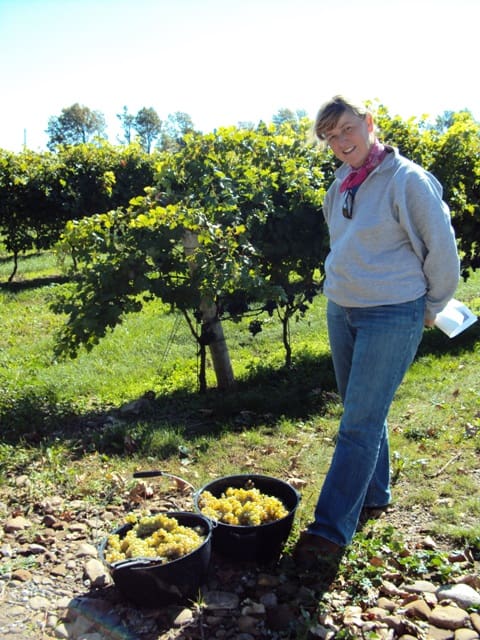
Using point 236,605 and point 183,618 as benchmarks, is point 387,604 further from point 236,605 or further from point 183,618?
point 183,618

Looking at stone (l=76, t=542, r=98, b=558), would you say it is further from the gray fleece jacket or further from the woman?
the gray fleece jacket

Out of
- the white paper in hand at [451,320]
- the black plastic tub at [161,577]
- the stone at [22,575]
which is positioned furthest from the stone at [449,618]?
the stone at [22,575]

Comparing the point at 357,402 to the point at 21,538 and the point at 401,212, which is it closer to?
the point at 401,212

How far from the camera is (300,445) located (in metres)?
4.39

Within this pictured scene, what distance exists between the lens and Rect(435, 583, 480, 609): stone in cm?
260

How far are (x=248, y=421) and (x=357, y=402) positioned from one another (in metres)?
2.19

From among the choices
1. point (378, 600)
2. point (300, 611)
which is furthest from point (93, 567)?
point (378, 600)

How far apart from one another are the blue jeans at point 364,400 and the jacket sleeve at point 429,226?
177mm

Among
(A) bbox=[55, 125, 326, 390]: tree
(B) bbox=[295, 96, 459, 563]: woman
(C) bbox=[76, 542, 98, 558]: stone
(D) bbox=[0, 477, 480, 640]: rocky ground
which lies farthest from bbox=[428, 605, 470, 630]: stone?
(A) bbox=[55, 125, 326, 390]: tree

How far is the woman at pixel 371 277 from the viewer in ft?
8.56

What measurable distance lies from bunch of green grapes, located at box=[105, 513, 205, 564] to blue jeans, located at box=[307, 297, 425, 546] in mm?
592

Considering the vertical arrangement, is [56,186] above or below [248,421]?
above

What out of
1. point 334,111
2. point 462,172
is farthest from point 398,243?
point 462,172

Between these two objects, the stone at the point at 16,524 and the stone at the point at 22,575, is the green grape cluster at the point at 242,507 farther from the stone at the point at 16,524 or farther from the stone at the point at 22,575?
→ the stone at the point at 16,524
